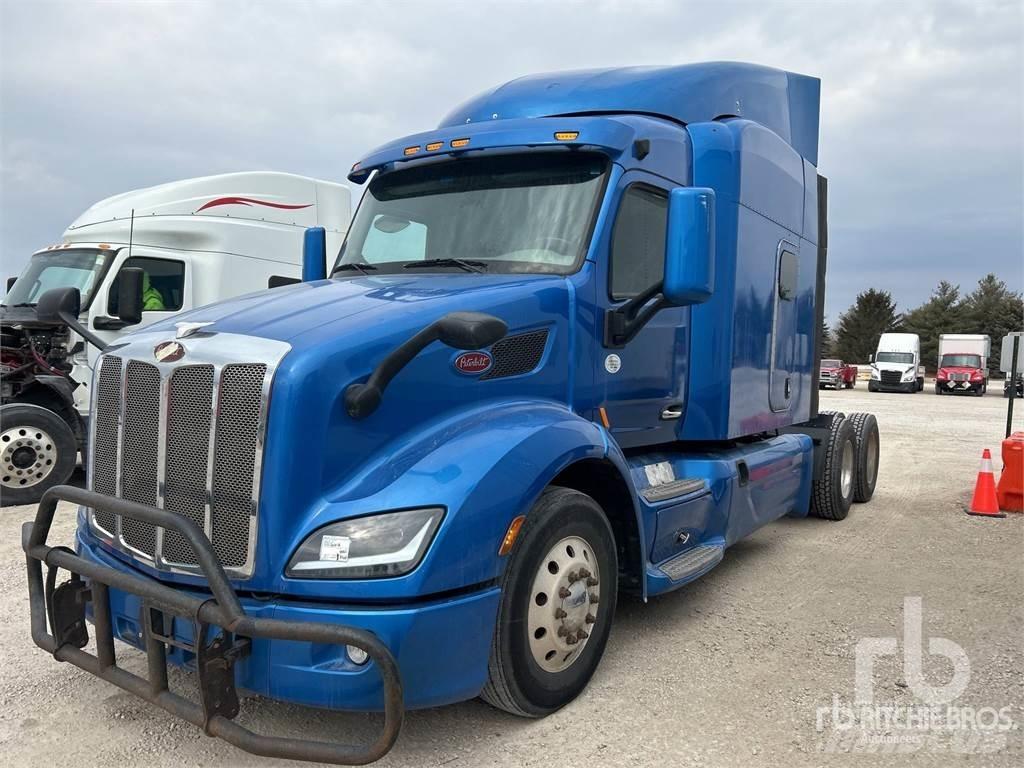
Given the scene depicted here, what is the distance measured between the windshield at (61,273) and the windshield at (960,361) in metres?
37.0

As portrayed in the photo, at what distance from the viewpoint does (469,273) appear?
4039mm

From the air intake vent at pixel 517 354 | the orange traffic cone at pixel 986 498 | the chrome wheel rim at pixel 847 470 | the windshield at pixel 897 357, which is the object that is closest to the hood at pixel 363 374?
the air intake vent at pixel 517 354

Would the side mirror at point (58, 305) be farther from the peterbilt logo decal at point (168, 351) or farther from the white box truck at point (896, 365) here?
the white box truck at point (896, 365)

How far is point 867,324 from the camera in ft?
210

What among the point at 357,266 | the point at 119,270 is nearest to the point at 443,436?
the point at 357,266

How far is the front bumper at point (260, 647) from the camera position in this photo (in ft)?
8.63

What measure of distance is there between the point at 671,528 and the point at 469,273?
5.81 feet

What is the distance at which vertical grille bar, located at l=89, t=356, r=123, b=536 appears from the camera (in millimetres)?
3375

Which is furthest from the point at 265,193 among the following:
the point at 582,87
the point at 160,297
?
the point at 582,87

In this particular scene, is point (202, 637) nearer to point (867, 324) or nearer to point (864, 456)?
point (864, 456)

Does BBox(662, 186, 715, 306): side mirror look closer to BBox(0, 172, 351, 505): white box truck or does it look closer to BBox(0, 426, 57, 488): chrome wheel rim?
BBox(0, 172, 351, 505): white box truck

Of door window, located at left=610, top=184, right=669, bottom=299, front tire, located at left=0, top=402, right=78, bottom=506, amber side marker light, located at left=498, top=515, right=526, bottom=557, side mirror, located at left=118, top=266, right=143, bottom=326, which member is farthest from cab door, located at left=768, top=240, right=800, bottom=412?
front tire, located at left=0, top=402, right=78, bottom=506

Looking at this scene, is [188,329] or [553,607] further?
[553,607]

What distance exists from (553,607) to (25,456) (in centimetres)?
656
